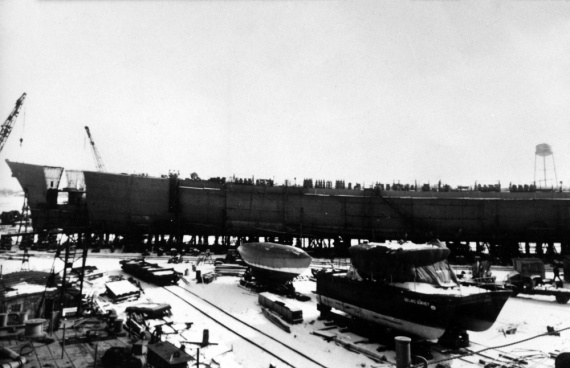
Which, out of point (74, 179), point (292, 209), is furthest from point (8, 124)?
point (292, 209)

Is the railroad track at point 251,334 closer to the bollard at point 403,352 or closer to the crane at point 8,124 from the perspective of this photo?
the bollard at point 403,352

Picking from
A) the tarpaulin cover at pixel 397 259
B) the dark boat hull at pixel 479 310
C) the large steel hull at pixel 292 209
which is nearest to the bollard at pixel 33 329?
the tarpaulin cover at pixel 397 259

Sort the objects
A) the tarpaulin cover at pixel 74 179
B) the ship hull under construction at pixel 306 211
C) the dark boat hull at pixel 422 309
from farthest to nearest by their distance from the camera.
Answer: the tarpaulin cover at pixel 74 179 < the ship hull under construction at pixel 306 211 < the dark boat hull at pixel 422 309

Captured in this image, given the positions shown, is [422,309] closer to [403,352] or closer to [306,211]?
[403,352]

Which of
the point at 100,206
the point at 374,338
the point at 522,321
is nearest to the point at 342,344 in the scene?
the point at 374,338

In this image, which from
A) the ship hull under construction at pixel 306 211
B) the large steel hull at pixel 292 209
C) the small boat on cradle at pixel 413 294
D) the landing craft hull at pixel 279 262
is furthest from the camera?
the large steel hull at pixel 292 209

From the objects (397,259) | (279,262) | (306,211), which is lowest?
(279,262)

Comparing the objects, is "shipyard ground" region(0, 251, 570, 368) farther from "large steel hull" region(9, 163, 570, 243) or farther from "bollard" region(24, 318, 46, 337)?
"large steel hull" region(9, 163, 570, 243)

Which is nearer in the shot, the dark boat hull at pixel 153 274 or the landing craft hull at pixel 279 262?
the landing craft hull at pixel 279 262

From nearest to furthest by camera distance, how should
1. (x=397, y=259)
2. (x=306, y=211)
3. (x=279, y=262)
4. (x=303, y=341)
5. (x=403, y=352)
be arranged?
(x=403, y=352)
(x=397, y=259)
(x=303, y=341)
(x=279, y=262)
(x=306, y=211)
